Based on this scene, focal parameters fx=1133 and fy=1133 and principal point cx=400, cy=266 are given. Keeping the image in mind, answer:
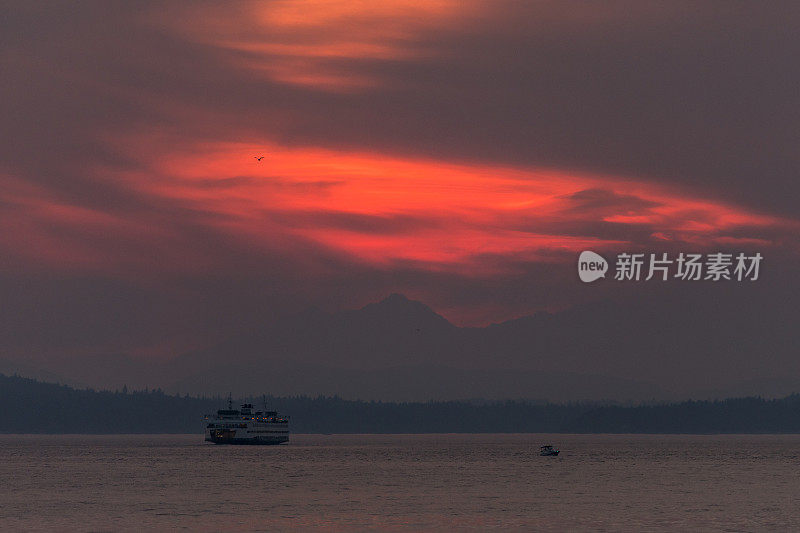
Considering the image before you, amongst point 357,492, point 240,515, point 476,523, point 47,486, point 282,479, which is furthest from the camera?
point 282,479

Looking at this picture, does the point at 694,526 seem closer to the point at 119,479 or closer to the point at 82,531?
the point at 82,531

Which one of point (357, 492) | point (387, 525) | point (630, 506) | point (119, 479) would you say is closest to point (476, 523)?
point (387, 525)

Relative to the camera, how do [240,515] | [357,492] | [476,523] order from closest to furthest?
[476,523], [240,515], [357,492]

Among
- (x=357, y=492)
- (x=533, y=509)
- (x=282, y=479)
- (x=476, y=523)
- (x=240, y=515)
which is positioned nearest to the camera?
(x=476, y=523)

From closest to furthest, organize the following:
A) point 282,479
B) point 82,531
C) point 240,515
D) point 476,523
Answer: point 82,531 < point 476,523 < point 240,515 < point 282,479

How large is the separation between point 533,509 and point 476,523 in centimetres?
1830

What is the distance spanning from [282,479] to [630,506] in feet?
242

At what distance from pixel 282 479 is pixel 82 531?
87613 millimetres

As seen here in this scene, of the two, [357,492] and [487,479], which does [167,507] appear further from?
[487,479]

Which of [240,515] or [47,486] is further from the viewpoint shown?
[47,486]

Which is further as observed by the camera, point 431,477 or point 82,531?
point 431,477

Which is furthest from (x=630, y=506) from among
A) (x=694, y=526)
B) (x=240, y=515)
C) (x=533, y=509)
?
(x=240, y=515)

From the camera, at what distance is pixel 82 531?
10200 centimetres

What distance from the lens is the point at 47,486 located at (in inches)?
6777
